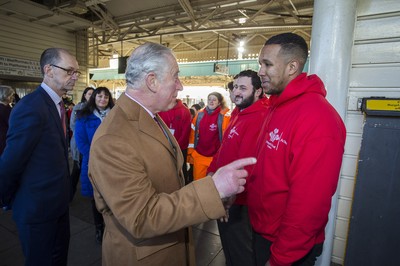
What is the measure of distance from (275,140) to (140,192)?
879mm

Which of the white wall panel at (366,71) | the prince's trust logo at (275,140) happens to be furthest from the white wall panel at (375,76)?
the prince's trust logo at (275,140)

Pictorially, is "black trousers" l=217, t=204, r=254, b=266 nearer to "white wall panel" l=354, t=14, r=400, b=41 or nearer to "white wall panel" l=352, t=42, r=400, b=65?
"white wall panel" l=352, t=42, r=400, b=65

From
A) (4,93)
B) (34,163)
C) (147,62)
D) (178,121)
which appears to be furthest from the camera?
(178,121)

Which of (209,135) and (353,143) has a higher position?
(353,143)

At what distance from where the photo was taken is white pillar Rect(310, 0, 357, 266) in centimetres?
233

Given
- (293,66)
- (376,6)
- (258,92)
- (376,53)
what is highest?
(376,6)

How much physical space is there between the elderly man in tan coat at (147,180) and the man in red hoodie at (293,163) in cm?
38

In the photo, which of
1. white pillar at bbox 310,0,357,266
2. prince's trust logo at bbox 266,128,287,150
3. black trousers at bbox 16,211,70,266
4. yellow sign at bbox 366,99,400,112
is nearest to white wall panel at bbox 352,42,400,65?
white pillar at bbox 310,0,357,266

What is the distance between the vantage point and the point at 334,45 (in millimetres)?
2377

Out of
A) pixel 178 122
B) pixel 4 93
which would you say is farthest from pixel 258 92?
pixel 4 93

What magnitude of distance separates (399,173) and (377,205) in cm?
37

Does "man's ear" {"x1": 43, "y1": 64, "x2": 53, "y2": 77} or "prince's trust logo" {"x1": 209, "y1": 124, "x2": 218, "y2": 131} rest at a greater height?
"man's ear" {"x1": 43, "y1": 64, "x2": 53, "y2": 77}

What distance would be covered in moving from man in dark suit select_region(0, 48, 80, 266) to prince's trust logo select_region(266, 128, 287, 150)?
1.66 metres

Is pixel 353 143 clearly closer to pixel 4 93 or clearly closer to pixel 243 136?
pixel 243 136
